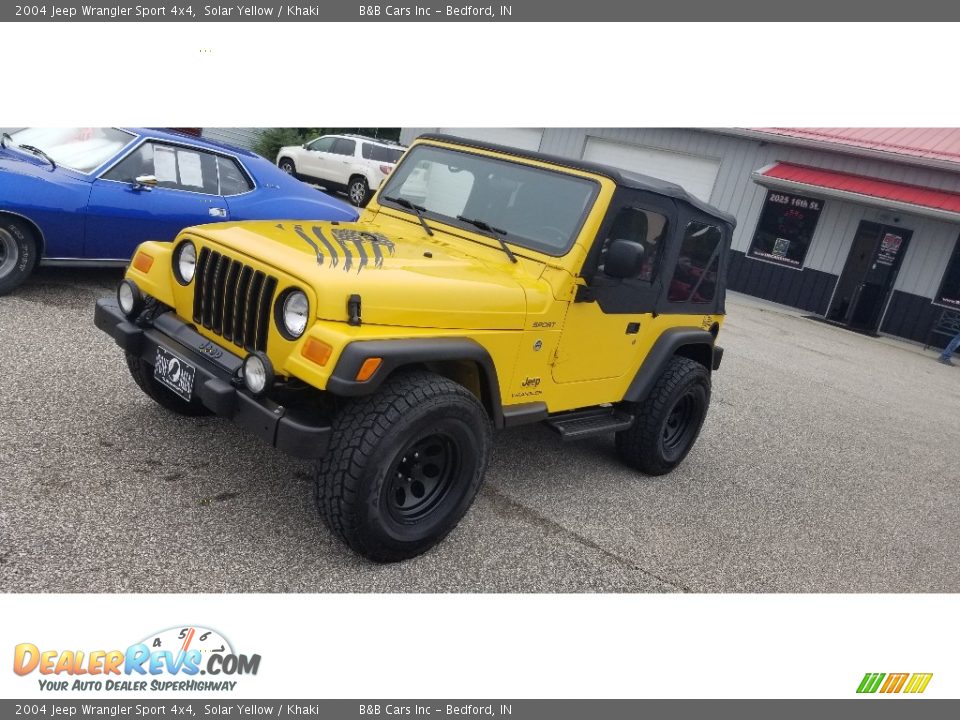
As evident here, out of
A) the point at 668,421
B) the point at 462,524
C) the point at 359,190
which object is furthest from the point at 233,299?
the point at 359,190

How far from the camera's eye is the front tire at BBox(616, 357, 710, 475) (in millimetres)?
4762

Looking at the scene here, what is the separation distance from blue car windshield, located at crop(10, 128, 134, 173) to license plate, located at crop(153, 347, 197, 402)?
11.7 ft

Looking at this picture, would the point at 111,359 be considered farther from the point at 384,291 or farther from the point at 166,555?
the point at 384,291

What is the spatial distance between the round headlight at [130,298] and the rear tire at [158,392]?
473 mm

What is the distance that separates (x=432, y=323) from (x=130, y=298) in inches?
61.8

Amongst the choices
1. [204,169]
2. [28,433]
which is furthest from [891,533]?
[204,169]

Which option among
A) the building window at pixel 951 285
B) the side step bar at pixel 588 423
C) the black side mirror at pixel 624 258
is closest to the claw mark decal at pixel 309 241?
the black side mirror at pixel 624 258

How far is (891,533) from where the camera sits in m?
4.97

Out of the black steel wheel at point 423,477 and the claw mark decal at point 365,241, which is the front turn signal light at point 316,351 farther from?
the black steel wheel at point 423,477

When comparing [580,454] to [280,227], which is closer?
[280,227]

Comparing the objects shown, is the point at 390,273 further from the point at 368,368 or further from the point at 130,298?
the point at 130,298

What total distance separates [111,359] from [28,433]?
1.33 metres

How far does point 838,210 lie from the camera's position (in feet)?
52.0

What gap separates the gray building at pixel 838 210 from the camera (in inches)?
574
